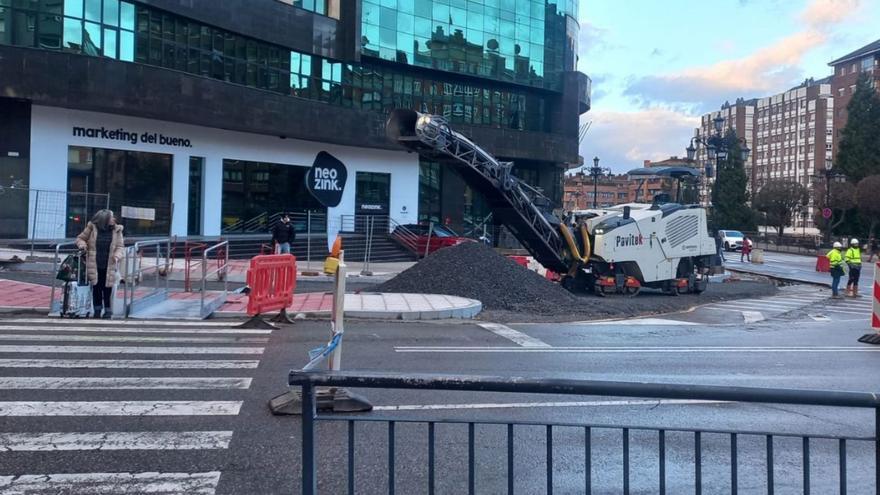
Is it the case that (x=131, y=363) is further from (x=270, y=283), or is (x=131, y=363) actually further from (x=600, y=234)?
(x=600, y=234)

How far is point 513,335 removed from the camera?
13.6 m

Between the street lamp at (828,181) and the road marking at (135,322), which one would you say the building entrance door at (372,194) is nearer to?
the road marking at (135,322)

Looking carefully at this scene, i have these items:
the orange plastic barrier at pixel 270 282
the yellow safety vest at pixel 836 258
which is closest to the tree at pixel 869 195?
the yellow safety vest at pixel 836 258

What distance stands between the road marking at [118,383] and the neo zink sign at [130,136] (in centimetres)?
2507

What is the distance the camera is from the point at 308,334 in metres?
12.5

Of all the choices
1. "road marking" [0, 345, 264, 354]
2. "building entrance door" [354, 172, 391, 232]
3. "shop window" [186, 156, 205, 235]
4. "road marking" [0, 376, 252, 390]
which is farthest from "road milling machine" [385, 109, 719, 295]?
"building entrance door" [354, 172, 391, 232]

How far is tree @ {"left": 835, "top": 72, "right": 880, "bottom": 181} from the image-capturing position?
70.5 metres

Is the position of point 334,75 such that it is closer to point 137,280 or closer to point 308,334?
point 137,280

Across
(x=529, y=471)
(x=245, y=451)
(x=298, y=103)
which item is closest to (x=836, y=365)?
(x=529, y=471)

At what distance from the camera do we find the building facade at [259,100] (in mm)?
29203

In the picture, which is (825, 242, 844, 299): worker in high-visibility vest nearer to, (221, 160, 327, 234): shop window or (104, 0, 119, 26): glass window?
(221, 160, 327, 234): shop window

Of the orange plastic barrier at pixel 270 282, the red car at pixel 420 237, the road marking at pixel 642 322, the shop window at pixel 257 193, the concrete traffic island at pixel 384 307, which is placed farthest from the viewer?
the shop window at pixel 257 193

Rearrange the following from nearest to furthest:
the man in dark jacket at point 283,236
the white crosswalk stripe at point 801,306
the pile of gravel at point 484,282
Answer: the pile of gravel at point 484,282
the white crosswalk stripe at point 801,306
the man in dark jacket at point 283,236

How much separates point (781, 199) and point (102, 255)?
241 feet
